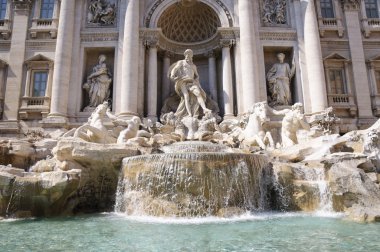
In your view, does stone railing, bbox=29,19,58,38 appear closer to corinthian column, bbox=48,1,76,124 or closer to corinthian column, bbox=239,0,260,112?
corinthian column, bbox=48,1,76,124

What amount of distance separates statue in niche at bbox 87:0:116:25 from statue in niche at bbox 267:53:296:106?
10166 millimetres

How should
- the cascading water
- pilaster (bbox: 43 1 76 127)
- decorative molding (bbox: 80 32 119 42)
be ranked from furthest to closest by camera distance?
decorative molding (bbox: 80 32 119 42)
pilaster (bbox: 43 1 76 127)
the cascading water

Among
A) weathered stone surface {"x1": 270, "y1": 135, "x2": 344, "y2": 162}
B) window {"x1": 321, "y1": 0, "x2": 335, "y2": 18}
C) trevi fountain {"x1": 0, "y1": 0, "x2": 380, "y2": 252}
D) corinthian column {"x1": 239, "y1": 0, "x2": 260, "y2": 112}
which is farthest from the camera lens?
window {"x1": 321, "y1": 0, "x2": 335, "y2": 18}

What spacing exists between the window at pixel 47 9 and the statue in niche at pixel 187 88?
913cm

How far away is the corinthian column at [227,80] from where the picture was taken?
60.3 ft

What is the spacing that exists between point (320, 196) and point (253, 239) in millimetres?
4504

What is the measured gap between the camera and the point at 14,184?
9.13 m

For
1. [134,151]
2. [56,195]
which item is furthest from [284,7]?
[56,195]

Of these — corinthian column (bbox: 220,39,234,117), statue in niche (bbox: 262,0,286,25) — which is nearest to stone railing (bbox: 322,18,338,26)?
statue in niche (bbox: 262,0,286,25)

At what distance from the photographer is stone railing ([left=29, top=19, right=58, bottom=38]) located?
65.0 ft

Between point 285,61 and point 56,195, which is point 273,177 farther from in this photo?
point 285,61

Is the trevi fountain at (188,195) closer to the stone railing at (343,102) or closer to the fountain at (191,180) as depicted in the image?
the fountain at (191,180)

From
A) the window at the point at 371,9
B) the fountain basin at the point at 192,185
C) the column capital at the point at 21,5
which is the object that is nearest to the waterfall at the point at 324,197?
the fountain basin at the point at 192,185

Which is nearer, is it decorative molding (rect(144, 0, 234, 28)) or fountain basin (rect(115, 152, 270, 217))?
fountain basin (rect(115, 152, 270, 217))
